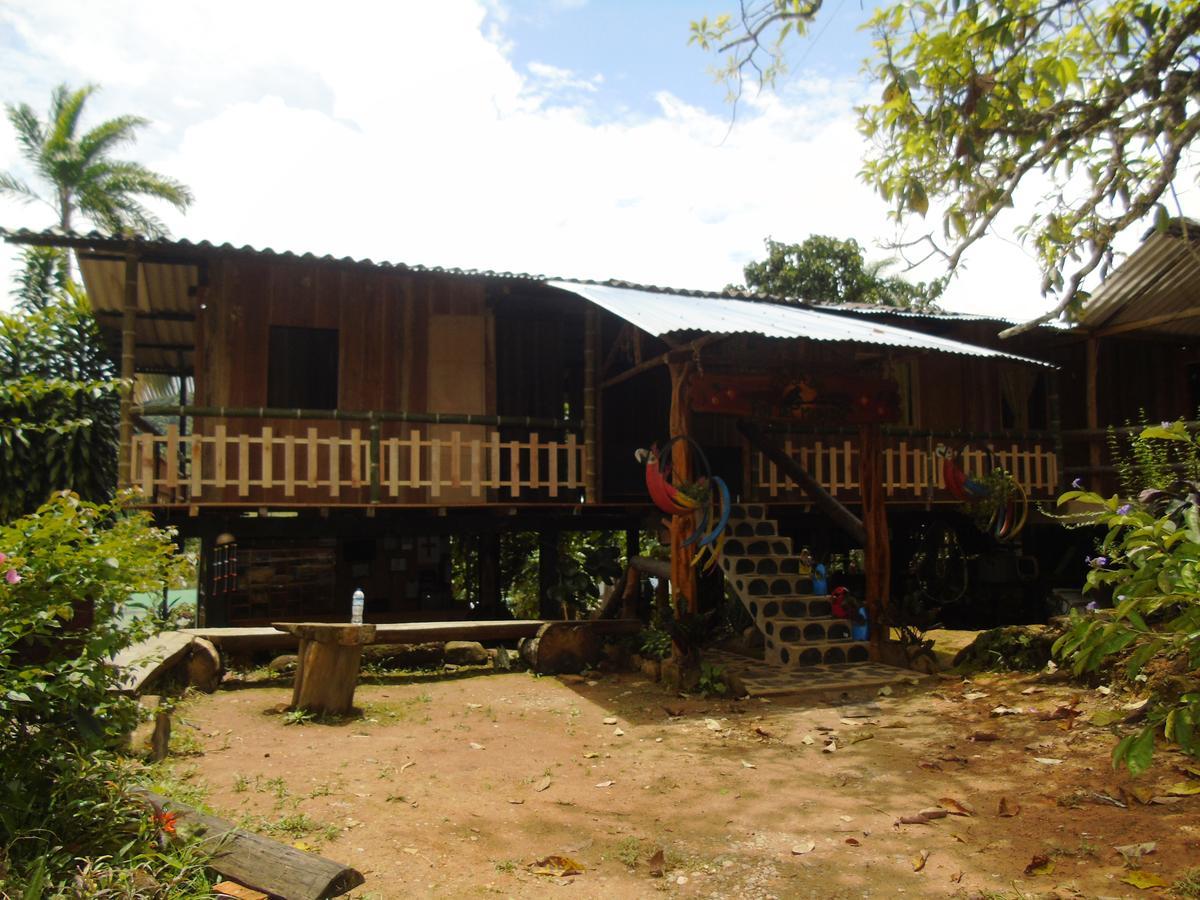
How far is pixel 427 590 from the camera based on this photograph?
1288 centimetres

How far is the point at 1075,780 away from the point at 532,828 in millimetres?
3242

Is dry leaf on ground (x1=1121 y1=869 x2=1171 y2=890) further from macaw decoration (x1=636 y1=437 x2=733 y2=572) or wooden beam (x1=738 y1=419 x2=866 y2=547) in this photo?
wooden beam (x1=738 y1=419 x2=866 y2=547)

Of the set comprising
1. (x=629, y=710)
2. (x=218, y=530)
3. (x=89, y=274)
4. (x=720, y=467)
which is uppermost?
(x=89, y=274)

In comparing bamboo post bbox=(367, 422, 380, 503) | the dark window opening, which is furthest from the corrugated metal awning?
the dark window opening

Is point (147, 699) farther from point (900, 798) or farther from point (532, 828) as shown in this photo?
point (900, 798)

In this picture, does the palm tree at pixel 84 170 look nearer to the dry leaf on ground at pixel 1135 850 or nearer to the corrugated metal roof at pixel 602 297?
the corrugated metal roof at pixel 602 297

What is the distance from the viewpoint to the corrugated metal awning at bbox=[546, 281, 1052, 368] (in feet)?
26.5

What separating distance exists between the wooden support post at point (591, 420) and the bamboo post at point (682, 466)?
→ 169 centimetres

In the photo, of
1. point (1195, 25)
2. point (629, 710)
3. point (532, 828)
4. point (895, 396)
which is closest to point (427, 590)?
A: point (629, 710)

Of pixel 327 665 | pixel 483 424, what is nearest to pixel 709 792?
pixel 327 665

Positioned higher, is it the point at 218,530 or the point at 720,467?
the point at 720,467

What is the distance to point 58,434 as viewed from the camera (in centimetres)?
1192

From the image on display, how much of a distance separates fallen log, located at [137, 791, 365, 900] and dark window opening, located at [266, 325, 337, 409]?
22.6 ft

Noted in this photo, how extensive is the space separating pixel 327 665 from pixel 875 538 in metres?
5.80
